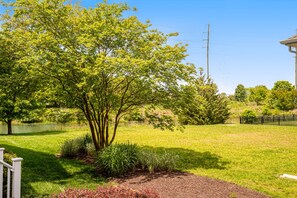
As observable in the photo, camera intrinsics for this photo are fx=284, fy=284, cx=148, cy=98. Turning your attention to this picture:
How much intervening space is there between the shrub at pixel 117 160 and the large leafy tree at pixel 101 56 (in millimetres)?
1633

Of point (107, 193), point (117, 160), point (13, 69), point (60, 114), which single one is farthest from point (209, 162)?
point (13, 69)

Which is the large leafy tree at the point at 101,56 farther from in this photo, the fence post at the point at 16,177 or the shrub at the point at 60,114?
the fence post at the point at 16,177

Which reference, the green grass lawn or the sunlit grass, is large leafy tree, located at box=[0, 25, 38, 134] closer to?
the green grass lawn

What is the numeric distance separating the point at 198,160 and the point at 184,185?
3573mm

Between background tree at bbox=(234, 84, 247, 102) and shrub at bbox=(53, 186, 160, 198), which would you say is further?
background tree at bbox=(234, 84, 247, 102)

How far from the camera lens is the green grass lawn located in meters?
7.61

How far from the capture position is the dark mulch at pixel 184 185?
6.43m

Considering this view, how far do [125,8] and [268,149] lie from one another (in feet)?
27.4

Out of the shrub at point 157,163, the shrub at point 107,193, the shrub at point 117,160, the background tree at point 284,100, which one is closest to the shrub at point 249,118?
the background tree at point 284,100

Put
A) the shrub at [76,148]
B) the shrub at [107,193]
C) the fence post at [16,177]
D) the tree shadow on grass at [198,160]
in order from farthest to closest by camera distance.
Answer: the shrub at [76,148]
the tree shadow on grass at [198,160]
the fence post at [16,177]
the shrub at [107,193]

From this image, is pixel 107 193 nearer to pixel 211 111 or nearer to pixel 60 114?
pixel 60 114

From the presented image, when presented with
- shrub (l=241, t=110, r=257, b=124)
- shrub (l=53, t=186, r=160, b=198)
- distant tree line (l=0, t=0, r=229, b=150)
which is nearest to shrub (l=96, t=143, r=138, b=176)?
distant tree line (l=0, t=0, r=229, b=150)

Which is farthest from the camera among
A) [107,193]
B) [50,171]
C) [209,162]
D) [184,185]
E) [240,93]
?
[240,93]

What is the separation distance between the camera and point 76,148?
12.0 meters
